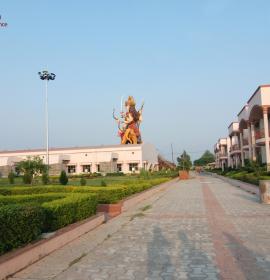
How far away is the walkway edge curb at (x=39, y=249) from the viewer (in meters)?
5.87

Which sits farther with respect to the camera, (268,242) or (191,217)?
(191,217)

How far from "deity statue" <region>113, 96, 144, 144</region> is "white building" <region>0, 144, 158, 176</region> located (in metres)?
5.94

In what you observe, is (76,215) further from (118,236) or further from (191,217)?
(191,217)

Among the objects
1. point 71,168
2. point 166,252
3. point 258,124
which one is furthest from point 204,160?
point 166,252

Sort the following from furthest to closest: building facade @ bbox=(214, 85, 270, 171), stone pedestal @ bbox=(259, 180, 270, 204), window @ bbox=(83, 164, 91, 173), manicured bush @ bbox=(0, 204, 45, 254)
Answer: window @ bbox=(83, 164, 91, 173)
building facade @ bbox=(214, 85, 270, 171)
stone pedestal @ bbox=(259, 180, 270, 204)
manicured bush @ bbox=(0, 204, 45, 254)

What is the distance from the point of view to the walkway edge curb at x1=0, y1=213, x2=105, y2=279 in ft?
19.2

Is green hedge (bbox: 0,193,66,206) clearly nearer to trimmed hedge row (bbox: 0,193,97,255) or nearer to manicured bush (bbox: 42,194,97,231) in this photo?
manicured bush (bbox: 42,194,97,231)

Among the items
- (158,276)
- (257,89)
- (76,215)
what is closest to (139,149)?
(257,89)

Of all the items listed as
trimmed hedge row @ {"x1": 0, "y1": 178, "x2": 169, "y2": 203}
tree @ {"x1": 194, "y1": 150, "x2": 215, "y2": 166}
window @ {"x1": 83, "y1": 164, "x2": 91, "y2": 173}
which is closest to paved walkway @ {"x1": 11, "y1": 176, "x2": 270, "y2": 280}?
trimmed hedge row @ {"x1": 0, "y1": 178, "x2": 169, "y2": 203}

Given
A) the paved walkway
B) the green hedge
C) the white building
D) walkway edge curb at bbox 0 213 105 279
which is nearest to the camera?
walkway edge curb at bbox 0 213 105 279

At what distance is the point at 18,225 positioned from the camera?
6.69 meters

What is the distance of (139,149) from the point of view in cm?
6550

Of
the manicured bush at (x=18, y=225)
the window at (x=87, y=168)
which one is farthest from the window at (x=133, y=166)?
the manicured bush at (x=18, y=225)

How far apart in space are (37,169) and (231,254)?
29.1m
